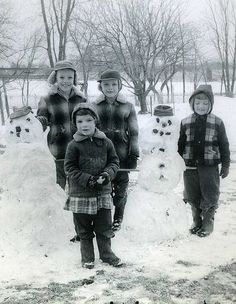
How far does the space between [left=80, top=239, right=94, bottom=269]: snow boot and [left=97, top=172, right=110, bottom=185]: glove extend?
543 mm

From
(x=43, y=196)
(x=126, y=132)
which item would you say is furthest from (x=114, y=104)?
(x=43, y=196)

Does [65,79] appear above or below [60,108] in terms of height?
above

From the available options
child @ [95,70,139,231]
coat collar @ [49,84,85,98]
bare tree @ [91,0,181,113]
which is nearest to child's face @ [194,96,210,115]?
child @ [95,70,139,231]

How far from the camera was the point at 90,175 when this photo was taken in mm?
3537

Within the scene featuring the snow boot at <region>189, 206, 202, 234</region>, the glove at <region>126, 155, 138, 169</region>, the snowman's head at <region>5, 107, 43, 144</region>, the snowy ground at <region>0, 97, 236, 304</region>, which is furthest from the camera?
the snowman's head at <region>5, 107, 43, 144</region>

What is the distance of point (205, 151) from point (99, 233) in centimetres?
137

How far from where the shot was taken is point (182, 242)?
13.9 ft

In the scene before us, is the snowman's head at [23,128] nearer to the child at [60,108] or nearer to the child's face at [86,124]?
the child at [60,108]

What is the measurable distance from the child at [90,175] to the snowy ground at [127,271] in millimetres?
197

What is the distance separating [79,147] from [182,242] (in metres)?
1.41

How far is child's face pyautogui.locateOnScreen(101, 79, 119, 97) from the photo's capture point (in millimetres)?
4160

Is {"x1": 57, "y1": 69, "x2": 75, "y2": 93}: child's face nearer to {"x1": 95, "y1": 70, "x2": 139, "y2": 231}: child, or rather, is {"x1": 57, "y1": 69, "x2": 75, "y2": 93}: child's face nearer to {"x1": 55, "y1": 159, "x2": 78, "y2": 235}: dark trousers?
{"x1": 95, "y1": 70, "x2": 139, "y2": 231}: child

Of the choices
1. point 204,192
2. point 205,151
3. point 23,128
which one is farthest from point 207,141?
point 23,128

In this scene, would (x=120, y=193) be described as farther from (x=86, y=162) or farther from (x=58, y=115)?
(x=58, y=115)
